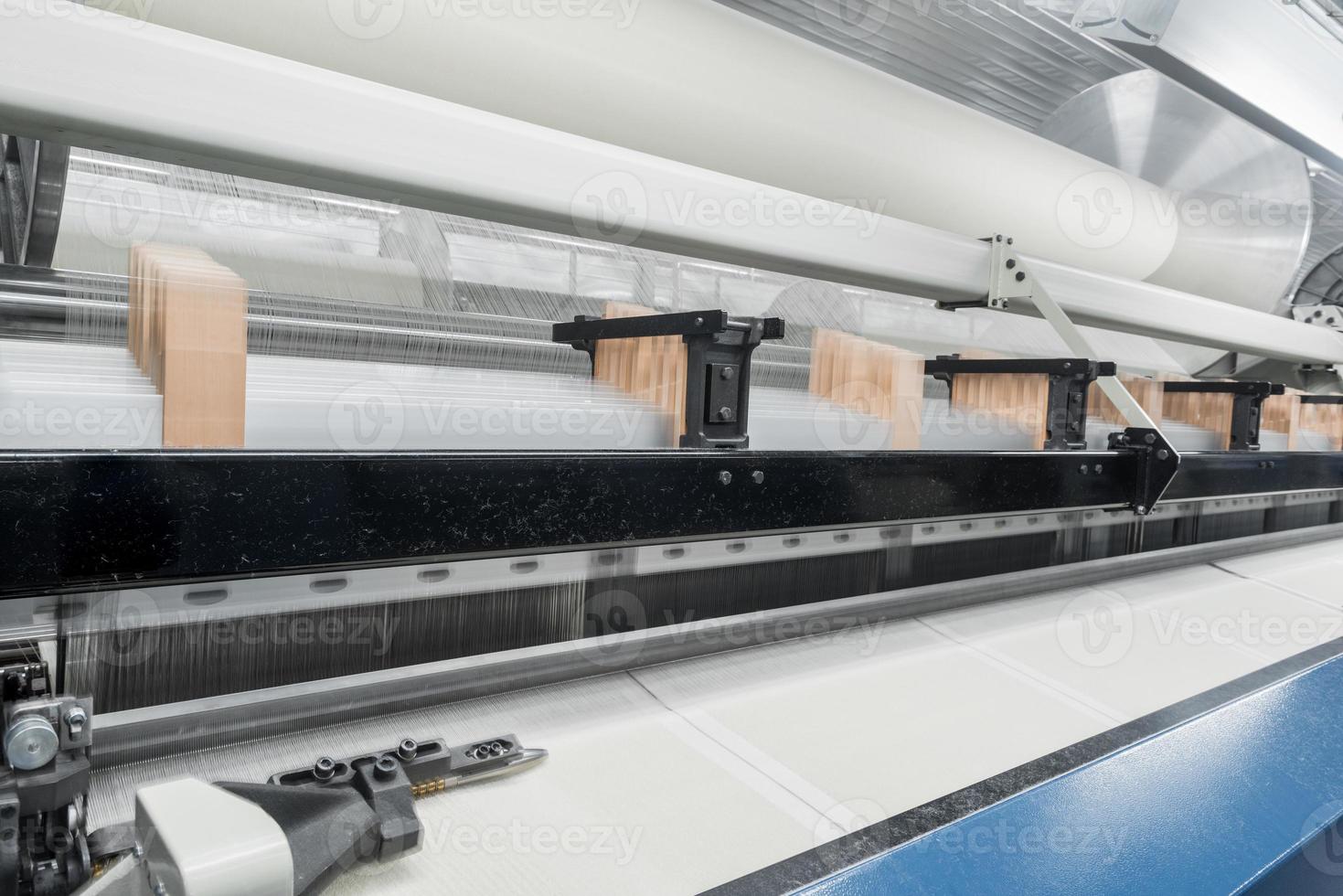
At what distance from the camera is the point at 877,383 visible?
3.69 feet

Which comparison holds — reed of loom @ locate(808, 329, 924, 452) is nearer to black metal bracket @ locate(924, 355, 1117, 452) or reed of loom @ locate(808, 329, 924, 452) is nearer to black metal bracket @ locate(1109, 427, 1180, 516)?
black metal bracket @ locate(924, 355, 1117, 452)

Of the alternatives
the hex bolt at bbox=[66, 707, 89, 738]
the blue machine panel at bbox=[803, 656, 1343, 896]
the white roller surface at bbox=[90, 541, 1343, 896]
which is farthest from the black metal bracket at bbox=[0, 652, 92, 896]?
the blue machine panel at bbox=[803, 656, 1343, 896]

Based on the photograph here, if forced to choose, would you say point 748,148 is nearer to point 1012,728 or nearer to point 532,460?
point 532,460

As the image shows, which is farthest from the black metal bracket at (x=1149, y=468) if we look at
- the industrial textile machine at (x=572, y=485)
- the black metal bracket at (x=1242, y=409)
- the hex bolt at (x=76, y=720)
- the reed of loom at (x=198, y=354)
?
the hex bolt at (x=76, y=720)

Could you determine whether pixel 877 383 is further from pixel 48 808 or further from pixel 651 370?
pixel 48 808

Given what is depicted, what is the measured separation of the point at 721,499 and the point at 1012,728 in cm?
51

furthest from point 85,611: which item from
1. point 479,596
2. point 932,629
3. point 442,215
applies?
point 932,629

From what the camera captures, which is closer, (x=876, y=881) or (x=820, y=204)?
(x=876, y=881)

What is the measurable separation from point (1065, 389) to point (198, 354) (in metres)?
1.17

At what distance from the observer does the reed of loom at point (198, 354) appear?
62 centimetres

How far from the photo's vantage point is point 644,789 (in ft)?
2.52

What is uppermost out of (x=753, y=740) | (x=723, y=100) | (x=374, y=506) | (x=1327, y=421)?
(x=723, y=100)

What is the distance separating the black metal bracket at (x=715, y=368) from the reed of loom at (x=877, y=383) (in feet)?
1.05

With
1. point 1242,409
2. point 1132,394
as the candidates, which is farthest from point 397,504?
point 1242,409
